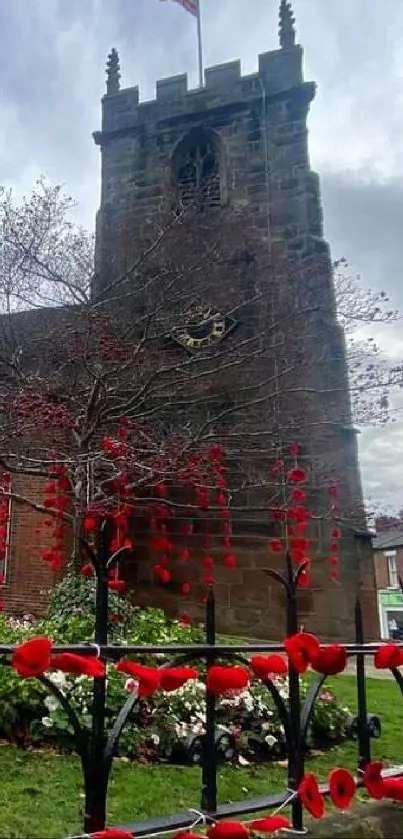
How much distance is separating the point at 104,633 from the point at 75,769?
218 centimetres

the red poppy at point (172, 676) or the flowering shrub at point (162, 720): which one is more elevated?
the red poppy at point (172, 676)

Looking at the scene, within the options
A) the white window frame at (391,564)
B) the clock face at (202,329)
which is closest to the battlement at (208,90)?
the clock face at (202,329)

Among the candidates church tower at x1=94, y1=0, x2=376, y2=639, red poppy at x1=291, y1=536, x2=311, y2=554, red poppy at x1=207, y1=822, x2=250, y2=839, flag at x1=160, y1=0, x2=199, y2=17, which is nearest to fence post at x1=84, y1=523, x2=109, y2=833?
red poppy at x1=207, y1=822, x2=250, y2=839

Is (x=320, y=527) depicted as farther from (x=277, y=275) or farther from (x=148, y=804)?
(x=148, y=804)

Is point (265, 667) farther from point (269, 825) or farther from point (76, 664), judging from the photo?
point (76, 664)

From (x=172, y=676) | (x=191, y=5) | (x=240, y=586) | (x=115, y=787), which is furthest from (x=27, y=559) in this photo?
(x=191, y=5)

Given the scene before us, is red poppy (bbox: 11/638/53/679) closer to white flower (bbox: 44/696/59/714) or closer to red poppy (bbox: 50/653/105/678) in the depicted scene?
red poppy (bbox: 50/653/105/678)

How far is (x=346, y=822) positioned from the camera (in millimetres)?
1639

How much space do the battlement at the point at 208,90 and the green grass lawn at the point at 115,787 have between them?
11684mm

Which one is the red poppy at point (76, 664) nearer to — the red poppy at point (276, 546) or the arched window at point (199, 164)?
the red poppy at point (276, 546)

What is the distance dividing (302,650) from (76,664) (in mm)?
688

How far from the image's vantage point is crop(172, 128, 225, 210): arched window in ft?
38.4

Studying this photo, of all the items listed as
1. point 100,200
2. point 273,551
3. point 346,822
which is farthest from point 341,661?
point 100,200

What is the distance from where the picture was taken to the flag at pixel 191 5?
13.4 metres
